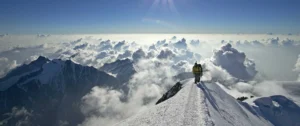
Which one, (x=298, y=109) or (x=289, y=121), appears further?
(x=298, y=109)

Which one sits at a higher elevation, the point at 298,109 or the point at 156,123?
the point at 156,123

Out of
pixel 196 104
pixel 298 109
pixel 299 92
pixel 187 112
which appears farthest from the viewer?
pixel 299 92

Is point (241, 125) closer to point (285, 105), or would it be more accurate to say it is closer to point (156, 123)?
point (156, 123)

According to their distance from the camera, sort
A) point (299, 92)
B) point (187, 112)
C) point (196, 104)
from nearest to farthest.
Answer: point (187, 112) < point (196, 104) < point (299, 92)

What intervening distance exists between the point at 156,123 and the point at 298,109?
563ft

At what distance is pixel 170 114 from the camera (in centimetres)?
2142

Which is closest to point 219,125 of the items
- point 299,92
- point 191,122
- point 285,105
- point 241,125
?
point 191,122

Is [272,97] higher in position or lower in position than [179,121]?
lower

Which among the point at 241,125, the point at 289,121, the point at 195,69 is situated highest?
the point at 195,69

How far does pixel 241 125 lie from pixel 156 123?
12145 millimetres

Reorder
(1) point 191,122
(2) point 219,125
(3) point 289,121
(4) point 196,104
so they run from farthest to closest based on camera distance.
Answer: (3) point 289,121 < (4) point 196,104 < (2) point 219,125 < (1) point 191,122

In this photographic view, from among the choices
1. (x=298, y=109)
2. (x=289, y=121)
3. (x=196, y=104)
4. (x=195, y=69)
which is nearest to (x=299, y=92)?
(x=298, y=109)

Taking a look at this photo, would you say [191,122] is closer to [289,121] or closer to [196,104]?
[196,104]

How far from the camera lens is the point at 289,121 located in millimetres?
132375
